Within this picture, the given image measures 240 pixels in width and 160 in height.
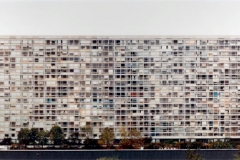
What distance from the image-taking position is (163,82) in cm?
2766

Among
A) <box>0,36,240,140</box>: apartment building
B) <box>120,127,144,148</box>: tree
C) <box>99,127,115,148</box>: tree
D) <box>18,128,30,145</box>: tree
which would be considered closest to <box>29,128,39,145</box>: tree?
<box>18,128,30,145</box>: tree

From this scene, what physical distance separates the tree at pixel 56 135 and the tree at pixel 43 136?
0.28 m

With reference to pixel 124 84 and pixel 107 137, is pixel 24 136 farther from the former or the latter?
pixel 124 84

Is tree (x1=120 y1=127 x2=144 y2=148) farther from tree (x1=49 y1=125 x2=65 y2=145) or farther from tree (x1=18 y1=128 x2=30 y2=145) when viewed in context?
tree (x1=18 y1=128 x2=30 y2=145)

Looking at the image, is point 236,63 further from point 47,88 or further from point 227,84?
point 47,88

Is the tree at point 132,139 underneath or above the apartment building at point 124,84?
underneath

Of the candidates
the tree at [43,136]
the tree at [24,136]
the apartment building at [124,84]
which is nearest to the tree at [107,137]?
the apartment building at [124,84]

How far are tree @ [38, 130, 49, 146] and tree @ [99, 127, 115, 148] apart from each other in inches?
110

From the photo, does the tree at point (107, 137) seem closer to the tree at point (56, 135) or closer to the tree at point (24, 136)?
the tree at point (56, 135)

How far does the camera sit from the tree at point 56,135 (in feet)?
85.1

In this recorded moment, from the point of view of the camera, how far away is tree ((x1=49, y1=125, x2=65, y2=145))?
25953 mm

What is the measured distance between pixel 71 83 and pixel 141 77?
3786 mm

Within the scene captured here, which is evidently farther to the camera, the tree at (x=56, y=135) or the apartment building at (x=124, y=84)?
the apartment building at (x=124, y=84)

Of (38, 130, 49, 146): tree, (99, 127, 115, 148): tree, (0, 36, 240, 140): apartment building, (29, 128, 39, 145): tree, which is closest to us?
(99, 127, 115, 148): tree
